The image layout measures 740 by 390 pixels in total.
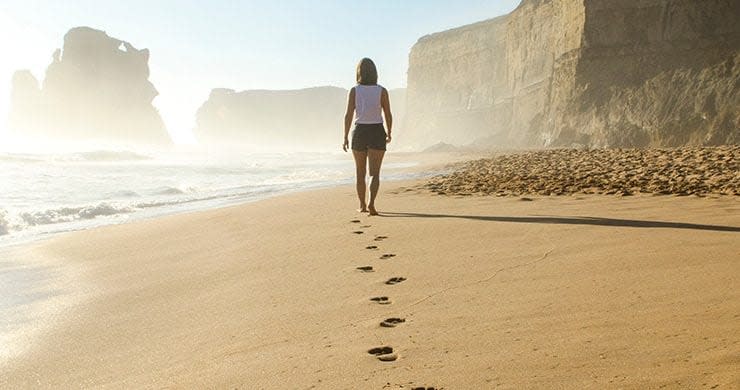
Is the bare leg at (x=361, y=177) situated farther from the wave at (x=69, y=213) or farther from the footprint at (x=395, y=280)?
the wave at (x=69, y=213)

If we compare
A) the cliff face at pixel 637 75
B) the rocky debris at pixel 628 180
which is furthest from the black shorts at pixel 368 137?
the cliff face at pixel 637 75

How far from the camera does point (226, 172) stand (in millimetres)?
23562

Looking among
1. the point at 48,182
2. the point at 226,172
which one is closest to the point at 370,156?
the point at 48,182

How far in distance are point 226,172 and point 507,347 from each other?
22551mm

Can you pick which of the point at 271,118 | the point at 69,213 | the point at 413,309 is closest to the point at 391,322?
the point at 413,309

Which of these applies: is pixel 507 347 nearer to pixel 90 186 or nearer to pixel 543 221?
pixel 543 221

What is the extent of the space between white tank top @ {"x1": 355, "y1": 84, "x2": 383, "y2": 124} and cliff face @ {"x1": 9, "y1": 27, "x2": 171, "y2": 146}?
98807mm

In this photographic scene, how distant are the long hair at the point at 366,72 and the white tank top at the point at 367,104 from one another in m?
0.08

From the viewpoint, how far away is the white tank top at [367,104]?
669 centimetres

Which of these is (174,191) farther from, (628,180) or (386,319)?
(386,319)

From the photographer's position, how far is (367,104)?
22.0 ft

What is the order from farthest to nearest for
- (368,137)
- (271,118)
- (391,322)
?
(271,118)
(368,137)
(391,322)

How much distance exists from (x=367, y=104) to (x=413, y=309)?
4.34 meters

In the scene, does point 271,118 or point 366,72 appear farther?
point 271,118
